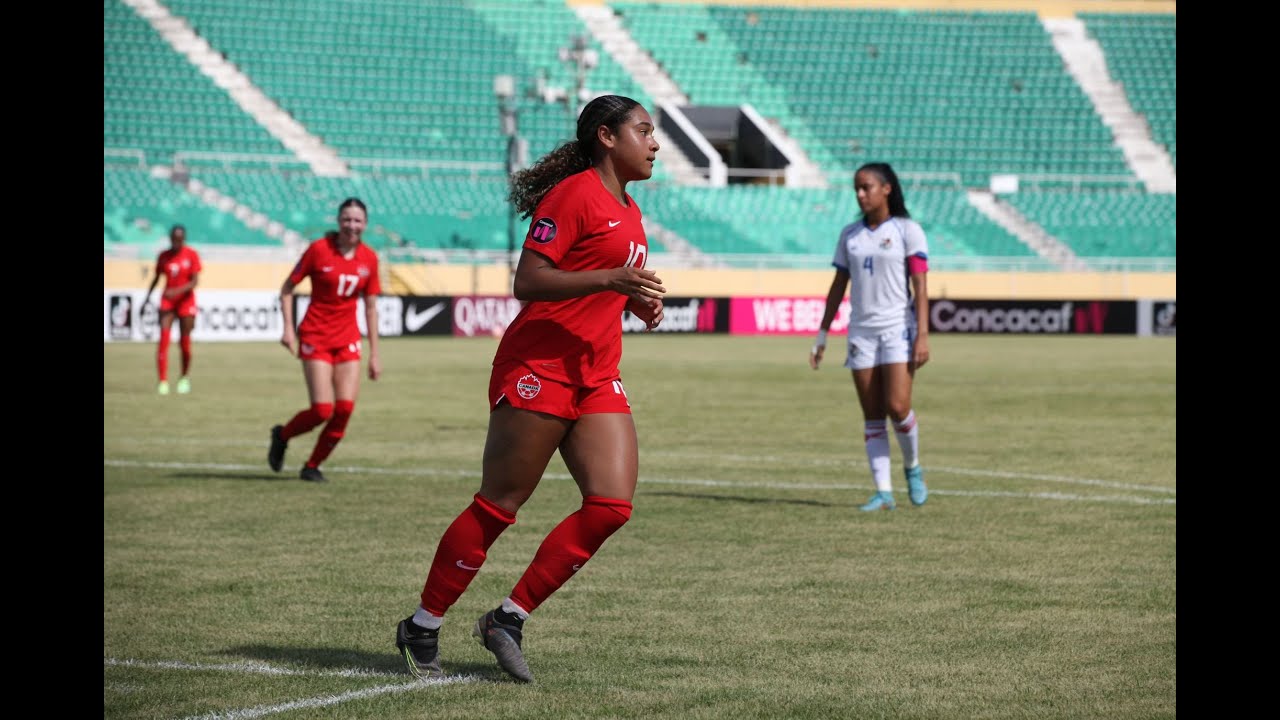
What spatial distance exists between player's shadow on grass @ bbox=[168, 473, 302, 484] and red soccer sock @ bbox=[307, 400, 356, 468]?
0.24m

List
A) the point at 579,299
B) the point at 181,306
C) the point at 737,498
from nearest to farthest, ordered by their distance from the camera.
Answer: the point at 579,299, the point at 737,498, the point at 181,306

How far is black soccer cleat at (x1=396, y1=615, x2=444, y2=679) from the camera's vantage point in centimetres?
584

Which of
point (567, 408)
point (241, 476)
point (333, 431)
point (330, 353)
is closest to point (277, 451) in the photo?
point (241, 476)

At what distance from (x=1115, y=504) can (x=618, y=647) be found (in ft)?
19.0

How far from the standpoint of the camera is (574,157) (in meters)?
5.91

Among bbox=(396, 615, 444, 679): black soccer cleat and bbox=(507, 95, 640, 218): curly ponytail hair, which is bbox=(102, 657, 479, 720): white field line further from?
bbox=(507, 95, 640, 218): curly ponytail hair

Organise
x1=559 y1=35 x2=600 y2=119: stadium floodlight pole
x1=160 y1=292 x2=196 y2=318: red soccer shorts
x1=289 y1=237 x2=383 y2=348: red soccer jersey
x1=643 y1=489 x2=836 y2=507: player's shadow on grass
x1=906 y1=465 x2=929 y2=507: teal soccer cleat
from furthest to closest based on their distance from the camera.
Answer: x1=559 y1=35 x2=600 y2=119: stadium floodlight pole → x1=160 y1=292 x2=196 y2=318: red soccer shorts → x1=289 y1=237 x2=383 y2=348: red soccer jersey → x1=643 y1=489 x2=836 y2=507: player's shadow on grass → x1=906 y1=465 x2=929 y2=507: teal soccer cleat

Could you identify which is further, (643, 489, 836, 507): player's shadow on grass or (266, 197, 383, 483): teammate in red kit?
(266, 197, 383, 483): teammate in red kit

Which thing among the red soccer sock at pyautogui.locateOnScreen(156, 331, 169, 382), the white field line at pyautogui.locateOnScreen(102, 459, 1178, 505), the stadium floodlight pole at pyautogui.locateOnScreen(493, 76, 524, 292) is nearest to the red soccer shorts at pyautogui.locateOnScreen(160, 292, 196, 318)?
the red soccer sock at pyautogui.locateOnScreen(156, 331, 169, 382)

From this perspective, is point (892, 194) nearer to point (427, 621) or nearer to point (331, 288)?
point (331, 288)

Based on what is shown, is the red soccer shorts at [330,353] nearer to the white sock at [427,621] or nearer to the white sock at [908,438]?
the white sock at [908,438]

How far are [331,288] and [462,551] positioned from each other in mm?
6905
